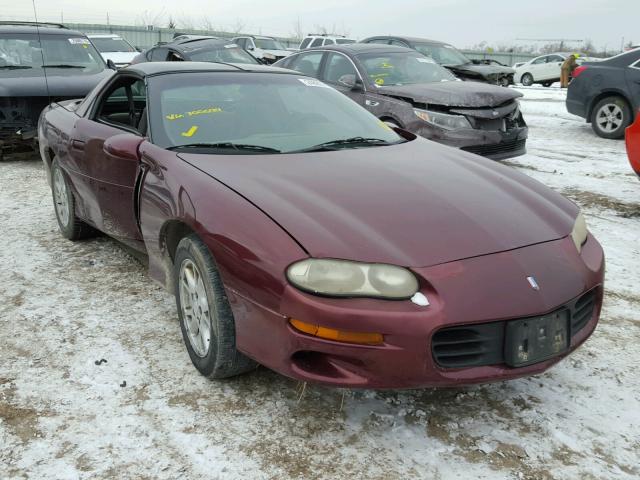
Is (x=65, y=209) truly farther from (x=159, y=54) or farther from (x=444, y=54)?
(x=444, y=54)

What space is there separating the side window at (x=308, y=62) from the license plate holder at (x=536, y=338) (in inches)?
254

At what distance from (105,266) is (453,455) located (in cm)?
282

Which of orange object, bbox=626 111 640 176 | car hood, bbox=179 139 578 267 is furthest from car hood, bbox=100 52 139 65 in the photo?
car hood, bbox=179 139 578 267

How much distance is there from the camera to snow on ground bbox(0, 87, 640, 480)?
2.28 metres

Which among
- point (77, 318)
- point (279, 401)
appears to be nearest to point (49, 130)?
point (77, 318)

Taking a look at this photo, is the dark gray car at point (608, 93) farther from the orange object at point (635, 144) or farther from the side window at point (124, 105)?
the side window at point (124, 105)

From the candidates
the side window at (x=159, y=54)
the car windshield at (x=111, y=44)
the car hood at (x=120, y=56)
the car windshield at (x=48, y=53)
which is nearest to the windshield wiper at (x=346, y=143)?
the car windshield at (x=48, y=53)

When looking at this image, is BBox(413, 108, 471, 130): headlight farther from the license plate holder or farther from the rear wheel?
the license plate holder

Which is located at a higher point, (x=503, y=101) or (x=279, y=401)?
(x=503, y=101)

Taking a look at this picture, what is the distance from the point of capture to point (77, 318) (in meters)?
3.46

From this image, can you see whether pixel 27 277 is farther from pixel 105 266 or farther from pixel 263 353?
pixel 263 353

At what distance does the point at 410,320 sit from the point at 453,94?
5.31 m

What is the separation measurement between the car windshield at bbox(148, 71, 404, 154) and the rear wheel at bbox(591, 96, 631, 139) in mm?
7161

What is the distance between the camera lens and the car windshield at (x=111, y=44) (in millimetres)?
18641
